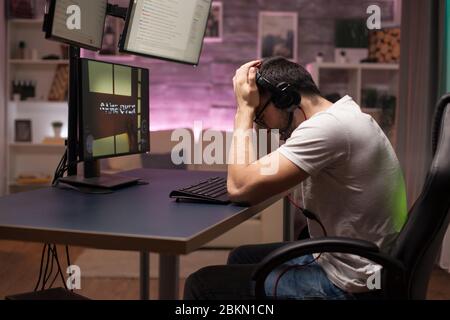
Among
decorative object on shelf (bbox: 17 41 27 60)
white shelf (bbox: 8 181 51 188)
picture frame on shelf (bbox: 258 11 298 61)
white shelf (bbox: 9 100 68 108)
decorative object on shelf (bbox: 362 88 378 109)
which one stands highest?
picture frame on shelf (bbox: 258 11 298 61)

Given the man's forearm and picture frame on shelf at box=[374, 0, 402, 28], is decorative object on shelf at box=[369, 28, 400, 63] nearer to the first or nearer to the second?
picture frame on shelf at box=[374, 0, 402, 28]

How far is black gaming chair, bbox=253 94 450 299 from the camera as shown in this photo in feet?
4.02

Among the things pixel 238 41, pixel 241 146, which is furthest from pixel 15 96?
pixel 241 146

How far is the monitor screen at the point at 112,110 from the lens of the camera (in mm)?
1717

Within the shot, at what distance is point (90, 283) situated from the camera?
321cm

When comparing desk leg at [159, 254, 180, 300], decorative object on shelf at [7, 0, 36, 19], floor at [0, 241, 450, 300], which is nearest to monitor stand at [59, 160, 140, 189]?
desk leg at [159, 254, 180, 300]

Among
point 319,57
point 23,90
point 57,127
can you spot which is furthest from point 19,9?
point 319,57

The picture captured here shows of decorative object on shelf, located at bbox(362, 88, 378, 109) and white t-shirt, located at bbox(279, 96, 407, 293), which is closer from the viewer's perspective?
white t-shirt, located at bbox(279, 96, 407, 293)

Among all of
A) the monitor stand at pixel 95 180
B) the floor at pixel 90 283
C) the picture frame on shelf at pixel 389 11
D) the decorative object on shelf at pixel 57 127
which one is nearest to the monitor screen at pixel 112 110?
the monitor stand at pixel 95 180

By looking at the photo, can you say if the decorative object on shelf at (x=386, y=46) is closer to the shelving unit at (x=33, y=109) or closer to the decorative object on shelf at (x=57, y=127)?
the shelving unit at (x=33, y=109)

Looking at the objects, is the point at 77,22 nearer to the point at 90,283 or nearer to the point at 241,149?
the point at 241,149

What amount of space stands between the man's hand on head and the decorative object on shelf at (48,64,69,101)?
3.71 m

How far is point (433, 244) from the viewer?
50.0 inches

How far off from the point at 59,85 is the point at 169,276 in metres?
3.95
